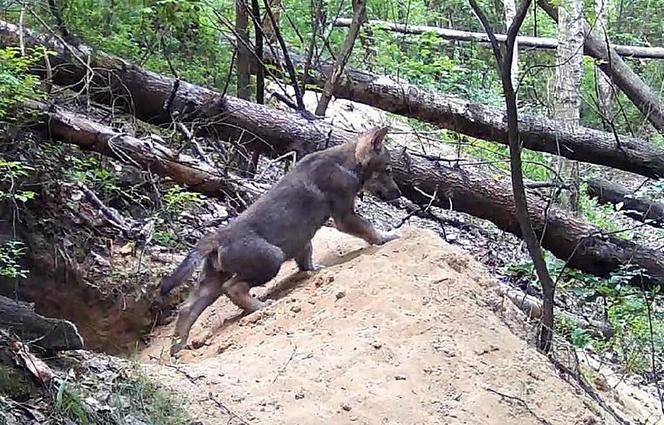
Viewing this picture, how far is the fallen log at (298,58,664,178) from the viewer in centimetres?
900

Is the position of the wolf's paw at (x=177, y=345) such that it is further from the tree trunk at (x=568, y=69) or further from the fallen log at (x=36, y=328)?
the tree trunk at (x=568, y=69)

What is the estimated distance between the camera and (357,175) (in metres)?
7.27

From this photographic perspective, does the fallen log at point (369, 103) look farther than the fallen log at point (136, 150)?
Yes

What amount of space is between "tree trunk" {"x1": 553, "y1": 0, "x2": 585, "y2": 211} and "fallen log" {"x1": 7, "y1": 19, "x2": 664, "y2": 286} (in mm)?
2399

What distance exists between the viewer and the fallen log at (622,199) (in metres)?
9.45

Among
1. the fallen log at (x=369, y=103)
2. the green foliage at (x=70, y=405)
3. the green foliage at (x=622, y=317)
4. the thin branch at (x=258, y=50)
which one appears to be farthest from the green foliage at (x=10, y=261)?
the green foliage at (x=622, y=317)

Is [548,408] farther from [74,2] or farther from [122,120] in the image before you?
[74,2]

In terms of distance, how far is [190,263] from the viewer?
645 centimetres

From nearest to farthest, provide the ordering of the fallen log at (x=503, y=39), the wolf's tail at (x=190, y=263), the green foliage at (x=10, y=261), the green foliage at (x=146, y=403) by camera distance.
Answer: the green foliage at (x=146, y=403) → the green foliage at (x=10, y=261) → the wolf's tail at (x=190, y=263) → the fallen log at (x=503, y=39)

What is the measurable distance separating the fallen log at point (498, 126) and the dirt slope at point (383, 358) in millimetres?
2925

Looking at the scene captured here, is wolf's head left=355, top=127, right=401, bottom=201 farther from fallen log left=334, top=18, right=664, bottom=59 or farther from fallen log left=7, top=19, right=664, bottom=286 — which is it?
fallen log left=334, top=18, right=664, bottom=59

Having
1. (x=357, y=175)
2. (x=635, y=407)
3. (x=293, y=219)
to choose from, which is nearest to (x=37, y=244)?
(x=293, y=219)

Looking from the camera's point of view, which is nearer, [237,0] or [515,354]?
[515,354]

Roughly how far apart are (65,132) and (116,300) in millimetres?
1507
